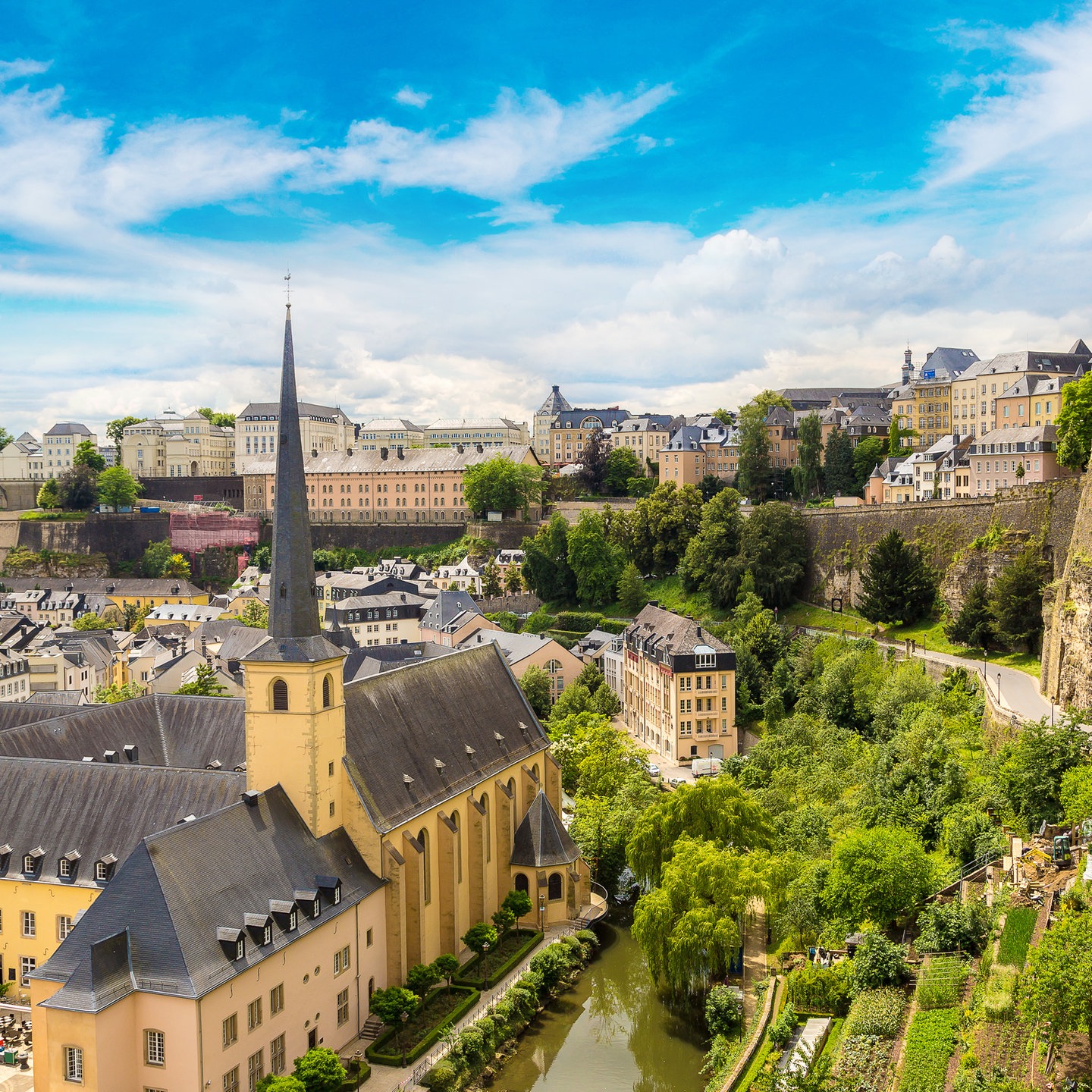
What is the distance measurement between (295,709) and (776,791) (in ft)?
70.0

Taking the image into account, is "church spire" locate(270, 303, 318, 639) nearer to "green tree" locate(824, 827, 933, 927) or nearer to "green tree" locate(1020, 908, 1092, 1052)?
"green tree" locate(824, 827, 933, 927)

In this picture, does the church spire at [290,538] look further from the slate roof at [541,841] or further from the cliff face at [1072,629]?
the cliff face at [1072,629]

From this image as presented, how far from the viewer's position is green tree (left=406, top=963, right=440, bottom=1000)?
1224 inches

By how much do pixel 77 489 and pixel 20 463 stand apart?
1178 inches

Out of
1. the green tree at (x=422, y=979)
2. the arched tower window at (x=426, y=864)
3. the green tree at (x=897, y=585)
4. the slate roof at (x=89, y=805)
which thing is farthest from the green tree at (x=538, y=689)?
the slate roof at (x=89, y=805)

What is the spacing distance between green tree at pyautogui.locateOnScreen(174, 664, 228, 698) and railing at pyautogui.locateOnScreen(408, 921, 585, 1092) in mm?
31179

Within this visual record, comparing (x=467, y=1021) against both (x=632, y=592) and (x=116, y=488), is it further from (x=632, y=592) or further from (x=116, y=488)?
(x=116, y=488)

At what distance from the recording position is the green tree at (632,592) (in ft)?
284

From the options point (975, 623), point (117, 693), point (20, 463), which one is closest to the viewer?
point (975, 623)

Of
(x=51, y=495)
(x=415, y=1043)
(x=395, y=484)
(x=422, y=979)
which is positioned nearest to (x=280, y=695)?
(x=422, y=979)

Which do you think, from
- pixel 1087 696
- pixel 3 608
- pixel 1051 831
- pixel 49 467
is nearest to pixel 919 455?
pixel 1087 696

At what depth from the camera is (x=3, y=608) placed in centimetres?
11106

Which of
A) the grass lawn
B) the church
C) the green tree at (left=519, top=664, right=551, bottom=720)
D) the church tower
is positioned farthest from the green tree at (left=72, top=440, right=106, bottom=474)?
the church tower

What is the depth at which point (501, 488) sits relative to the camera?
396ft
